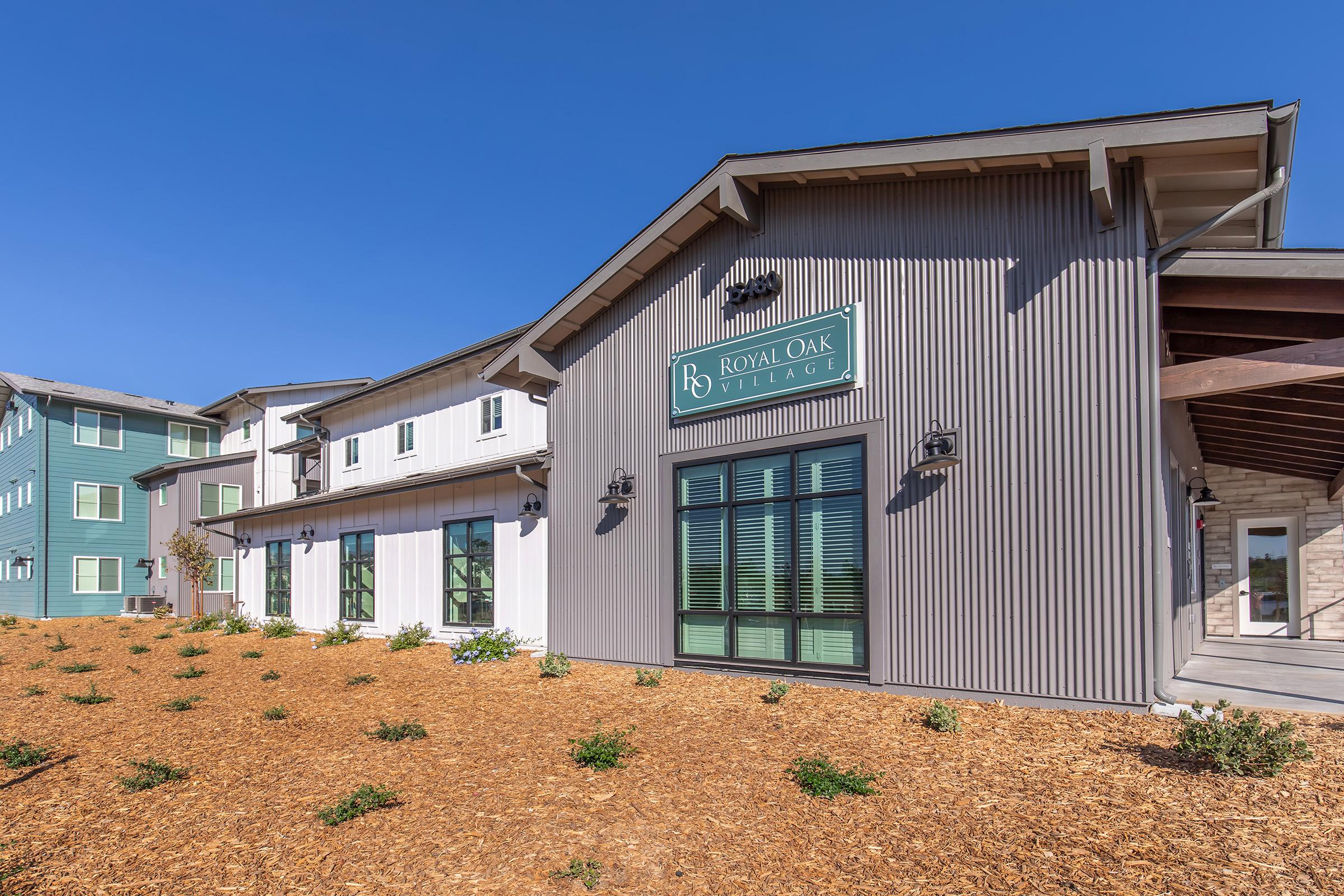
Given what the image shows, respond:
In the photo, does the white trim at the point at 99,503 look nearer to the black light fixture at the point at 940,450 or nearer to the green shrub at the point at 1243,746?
the black light fixture at the point at 940,450

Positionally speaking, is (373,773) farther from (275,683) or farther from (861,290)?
(861,290)

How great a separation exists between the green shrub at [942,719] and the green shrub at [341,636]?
40.4ft

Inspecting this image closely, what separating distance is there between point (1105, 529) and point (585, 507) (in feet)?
22.7

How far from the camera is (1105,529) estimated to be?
656cm

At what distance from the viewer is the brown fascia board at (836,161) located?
6188mm

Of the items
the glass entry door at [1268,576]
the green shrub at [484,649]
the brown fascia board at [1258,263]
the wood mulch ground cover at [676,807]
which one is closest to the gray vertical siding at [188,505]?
the green shrub at [484,649]

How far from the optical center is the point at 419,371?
1598 cm

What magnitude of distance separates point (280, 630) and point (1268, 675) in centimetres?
1804

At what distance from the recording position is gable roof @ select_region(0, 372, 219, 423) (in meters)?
25.4

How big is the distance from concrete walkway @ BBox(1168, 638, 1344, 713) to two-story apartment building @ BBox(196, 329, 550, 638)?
898 cm

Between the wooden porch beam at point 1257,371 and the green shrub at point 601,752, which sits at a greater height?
the wooden porch beam at point 1257,371

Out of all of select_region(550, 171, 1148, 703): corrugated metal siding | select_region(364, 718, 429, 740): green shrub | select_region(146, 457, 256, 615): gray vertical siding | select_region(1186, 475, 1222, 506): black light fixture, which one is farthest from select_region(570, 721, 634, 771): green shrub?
select_region(146, 457, 256, 615): gray vertical siding

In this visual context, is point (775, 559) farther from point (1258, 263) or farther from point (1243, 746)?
point (1258, 263)

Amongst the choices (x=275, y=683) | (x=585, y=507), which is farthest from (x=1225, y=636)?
(x=275, y=683)
